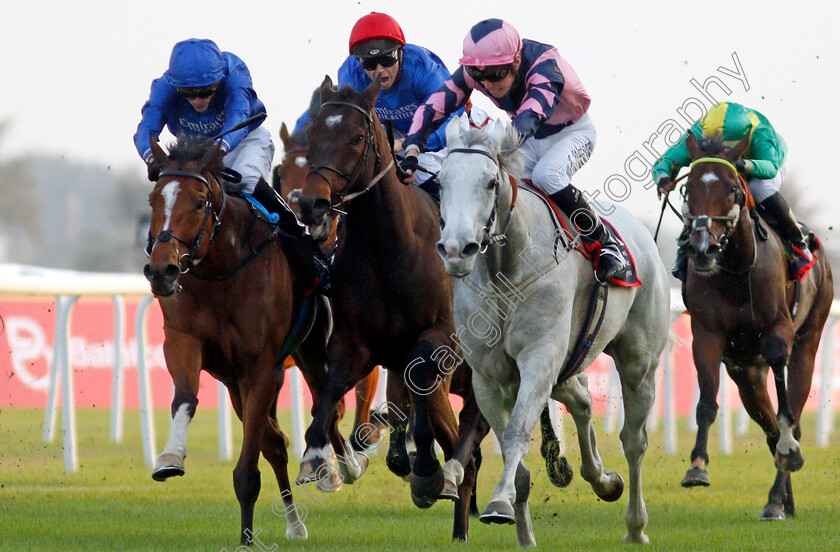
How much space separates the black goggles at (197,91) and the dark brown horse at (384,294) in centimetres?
83

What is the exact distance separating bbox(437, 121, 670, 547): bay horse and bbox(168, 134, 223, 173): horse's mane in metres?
1.31

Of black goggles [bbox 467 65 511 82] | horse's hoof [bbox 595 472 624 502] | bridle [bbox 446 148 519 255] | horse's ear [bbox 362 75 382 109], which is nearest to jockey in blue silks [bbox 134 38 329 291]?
horse's ear [bbox 362 75 382 109]

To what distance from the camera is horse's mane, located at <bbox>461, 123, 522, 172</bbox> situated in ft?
16.9

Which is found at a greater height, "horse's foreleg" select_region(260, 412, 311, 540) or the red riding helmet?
the red riding helmet

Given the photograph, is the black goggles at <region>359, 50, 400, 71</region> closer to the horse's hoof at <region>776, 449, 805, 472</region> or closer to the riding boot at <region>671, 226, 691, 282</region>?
the riding boot at <region>671, 226, 691, 282</region>

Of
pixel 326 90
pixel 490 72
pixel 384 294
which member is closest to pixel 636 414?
pixel 384 294

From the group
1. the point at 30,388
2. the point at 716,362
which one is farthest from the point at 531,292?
the point at 30,388

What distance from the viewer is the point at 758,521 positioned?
7012mm

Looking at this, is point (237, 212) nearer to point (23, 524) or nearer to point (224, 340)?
point (224, 340)

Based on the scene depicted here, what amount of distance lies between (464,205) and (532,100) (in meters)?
1.03

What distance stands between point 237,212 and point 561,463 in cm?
237

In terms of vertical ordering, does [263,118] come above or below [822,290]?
above

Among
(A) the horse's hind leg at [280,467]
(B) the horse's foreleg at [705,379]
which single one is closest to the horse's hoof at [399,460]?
(A) the horse's hind leg at [280,467]

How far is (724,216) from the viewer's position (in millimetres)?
7191
